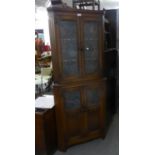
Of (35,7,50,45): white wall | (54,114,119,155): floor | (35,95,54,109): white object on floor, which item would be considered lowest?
(54,114,119,155): floor

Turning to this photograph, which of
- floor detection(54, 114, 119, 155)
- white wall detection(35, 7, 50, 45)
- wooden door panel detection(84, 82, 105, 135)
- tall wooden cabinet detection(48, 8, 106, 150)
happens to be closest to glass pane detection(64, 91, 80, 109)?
tall wooden cabinet detection(48, 8, 106, 150)

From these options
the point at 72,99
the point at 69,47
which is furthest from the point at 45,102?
the point at 69,47

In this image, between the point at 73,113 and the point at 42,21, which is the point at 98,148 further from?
the point at 42,21

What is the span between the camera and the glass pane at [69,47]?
226 centimetres

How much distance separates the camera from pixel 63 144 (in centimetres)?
248

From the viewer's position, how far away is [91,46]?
2.48 meters

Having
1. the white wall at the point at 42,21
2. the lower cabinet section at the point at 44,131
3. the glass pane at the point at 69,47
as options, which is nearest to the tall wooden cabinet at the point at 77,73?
the glass pane at the point at 69,47

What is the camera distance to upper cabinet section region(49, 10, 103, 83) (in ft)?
7.29

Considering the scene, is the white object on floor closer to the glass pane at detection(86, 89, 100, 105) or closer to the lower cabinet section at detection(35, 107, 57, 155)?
the lower cabinet section at detection(35, 107, 57, 155)

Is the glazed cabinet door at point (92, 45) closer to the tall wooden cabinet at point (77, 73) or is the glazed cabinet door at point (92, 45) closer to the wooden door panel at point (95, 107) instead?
the tall wooden cabinet at point (77, 73)
